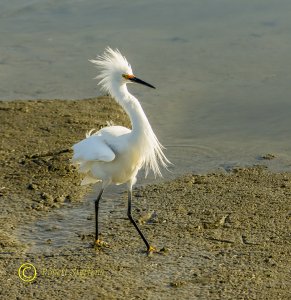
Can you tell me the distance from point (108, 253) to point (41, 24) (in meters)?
7.73

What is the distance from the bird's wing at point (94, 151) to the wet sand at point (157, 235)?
67 centimetres

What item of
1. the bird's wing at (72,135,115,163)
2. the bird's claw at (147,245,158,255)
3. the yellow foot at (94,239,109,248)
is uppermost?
the bird's wing at (72,135,115,163)

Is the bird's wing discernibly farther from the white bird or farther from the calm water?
the calm water

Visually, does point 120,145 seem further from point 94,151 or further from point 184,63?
point 184,63

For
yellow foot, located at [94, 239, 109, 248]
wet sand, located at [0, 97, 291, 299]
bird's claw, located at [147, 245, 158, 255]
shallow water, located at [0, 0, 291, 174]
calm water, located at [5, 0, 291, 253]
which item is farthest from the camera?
shallow water, located at [0, 0, 291, 174]

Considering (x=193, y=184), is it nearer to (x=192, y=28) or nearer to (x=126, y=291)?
(x=126, y=291)

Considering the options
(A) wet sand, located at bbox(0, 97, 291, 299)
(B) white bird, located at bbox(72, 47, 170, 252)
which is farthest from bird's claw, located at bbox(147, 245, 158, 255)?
(B) white bird, located at bbox(72, 47, 170, 252)

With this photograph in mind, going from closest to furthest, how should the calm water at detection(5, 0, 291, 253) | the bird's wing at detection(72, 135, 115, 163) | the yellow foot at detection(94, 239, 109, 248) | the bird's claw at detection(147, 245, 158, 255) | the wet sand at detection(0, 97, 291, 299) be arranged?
the wet sand at detection(0, 97, 291, 299) → the bird's claw at detection(147, 245, 158, 255) → the yellow foot at detection(94, 239, 109, 248) → the bird's wing at detection(72, 135, 115, 163) → the calm water at detection(5, 0, 291, 253)

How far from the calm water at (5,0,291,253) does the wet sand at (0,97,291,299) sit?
304 mm

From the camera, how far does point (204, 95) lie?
10.2 m

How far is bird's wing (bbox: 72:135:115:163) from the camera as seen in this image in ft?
20.9

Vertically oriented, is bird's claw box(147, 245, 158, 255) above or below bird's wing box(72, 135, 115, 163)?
below

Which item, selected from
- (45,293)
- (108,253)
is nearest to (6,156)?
(108,253)

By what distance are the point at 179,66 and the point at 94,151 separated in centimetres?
493
